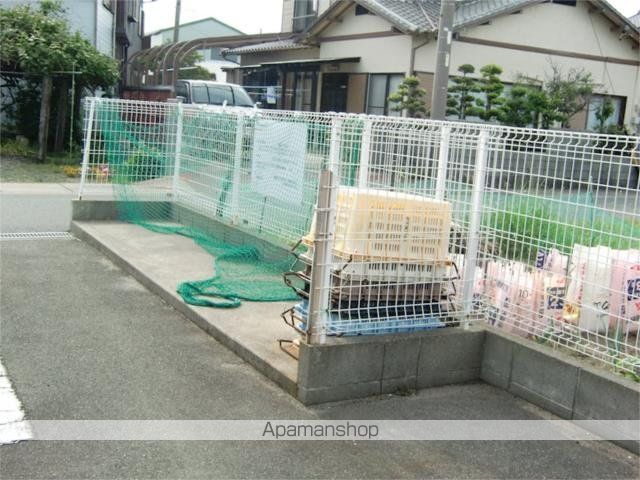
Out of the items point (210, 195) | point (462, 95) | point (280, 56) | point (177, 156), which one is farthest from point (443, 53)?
point (280, 56)

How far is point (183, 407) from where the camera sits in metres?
4.01

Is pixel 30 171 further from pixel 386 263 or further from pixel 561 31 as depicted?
pixel 561 31

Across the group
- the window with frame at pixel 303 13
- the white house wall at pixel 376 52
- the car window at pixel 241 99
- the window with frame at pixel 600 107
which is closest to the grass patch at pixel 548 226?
the car window at pixel 241 99

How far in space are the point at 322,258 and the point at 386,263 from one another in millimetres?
490

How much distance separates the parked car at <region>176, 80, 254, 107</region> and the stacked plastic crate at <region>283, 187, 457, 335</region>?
48.3 feet

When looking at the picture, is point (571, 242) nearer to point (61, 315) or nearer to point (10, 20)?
point (61, 315)

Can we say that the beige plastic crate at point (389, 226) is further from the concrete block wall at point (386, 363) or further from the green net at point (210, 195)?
the green net at point (210, 195)

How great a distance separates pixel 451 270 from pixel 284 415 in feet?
4.97

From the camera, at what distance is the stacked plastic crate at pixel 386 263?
4.30 metres

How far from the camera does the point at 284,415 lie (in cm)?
396

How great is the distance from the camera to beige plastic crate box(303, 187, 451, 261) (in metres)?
4.33

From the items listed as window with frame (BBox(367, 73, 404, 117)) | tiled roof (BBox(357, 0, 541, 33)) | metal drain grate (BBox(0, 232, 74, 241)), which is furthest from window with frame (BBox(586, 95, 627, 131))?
metal drain grate (BBox(0, 232, 74, 241))

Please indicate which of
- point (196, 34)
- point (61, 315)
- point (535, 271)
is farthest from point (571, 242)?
point (196, 34)

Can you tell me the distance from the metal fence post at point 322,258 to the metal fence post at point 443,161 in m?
0.91
